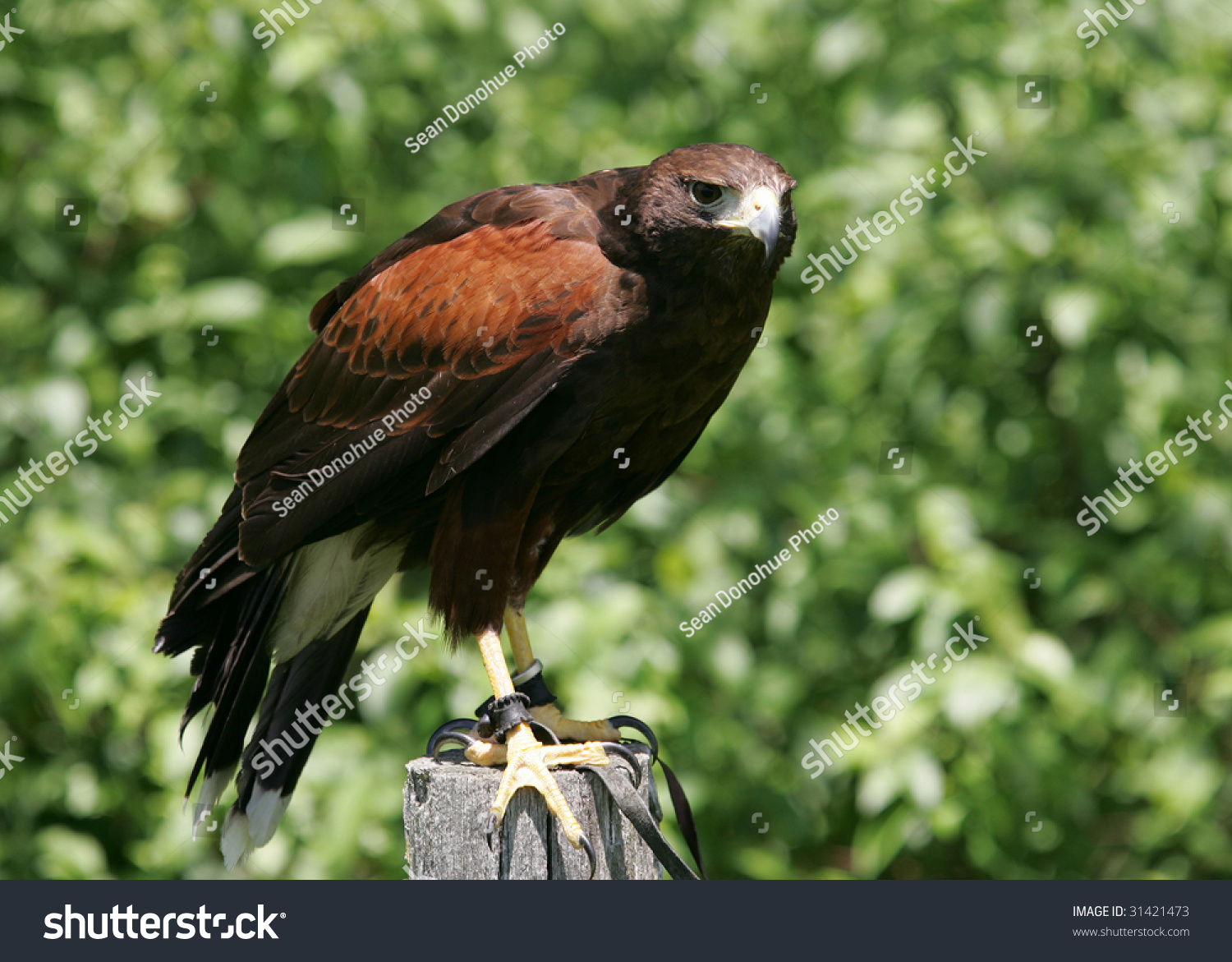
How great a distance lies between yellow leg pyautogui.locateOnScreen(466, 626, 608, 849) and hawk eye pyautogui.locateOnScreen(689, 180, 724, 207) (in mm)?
1017

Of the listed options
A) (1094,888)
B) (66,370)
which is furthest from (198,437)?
(1094,888)

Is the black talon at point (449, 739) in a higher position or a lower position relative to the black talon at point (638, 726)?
higher

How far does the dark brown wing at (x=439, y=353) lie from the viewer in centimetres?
248

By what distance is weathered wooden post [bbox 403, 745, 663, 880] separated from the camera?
2238 millimetres

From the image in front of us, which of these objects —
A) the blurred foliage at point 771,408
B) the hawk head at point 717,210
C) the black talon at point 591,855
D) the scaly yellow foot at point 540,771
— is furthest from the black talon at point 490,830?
the hawk head at point 717,210

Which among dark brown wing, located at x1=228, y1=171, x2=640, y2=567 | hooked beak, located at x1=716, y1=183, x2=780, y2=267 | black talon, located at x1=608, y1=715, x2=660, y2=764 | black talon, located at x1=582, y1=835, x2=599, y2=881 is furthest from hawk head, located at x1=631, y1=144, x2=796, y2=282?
black talon, located at x1=582, y1=835, x2=599, y2=881

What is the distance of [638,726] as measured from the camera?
275 centimetres

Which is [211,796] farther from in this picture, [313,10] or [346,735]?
[313,10]

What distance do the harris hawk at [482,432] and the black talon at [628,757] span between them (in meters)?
0.10

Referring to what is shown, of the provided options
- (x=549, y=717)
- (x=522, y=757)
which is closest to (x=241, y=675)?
(x=549, y=717)

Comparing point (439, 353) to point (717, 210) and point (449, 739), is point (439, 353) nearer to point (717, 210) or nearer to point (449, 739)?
point (717, 210)

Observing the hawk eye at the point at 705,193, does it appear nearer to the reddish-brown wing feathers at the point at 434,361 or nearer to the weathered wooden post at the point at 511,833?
the reddish-brown wing feathers at the point at 434,361

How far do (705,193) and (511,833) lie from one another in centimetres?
130

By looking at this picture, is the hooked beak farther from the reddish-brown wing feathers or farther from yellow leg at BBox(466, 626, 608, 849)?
yellow leg at BBox(466, 626, 608, 849)
